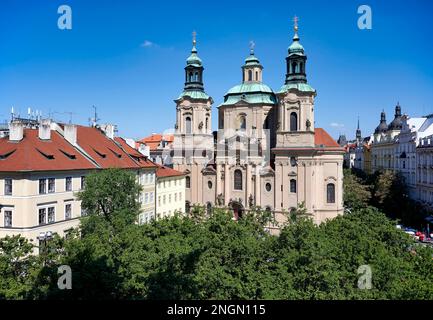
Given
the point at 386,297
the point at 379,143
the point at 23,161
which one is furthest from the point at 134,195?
the point at 379,143

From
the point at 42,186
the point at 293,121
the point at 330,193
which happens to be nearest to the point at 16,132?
the point at 42,186

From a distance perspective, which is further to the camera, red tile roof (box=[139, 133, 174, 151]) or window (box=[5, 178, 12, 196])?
red tile roof (box=[139, 133, 174, 151])

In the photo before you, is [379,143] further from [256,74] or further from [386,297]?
[386,297]

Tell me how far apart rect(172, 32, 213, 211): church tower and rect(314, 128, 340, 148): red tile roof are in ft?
54.4

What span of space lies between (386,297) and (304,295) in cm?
356

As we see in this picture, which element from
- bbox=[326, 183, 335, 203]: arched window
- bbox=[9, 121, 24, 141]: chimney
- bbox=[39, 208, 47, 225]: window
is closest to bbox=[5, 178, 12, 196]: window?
bbox=[39, 208, 47, 225]: window

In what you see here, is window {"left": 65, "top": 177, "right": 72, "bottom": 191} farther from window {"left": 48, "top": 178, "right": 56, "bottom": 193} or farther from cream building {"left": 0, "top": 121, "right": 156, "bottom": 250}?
window {"left": 48, "top": 178, "right": 56, "bottom": 193}

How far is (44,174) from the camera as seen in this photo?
102ft

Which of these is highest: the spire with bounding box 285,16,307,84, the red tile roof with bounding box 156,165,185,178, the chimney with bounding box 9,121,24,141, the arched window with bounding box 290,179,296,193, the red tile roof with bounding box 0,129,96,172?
the spire with bounding box 285,16,307,84

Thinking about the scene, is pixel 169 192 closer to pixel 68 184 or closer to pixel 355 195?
pixel 68 184

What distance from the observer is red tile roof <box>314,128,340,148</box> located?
53.3m

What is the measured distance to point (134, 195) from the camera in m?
28.4

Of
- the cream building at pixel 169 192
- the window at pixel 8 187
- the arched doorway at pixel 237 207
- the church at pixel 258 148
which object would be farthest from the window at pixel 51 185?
the arched doorway at pixel 237 207

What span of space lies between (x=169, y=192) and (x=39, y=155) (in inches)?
829
